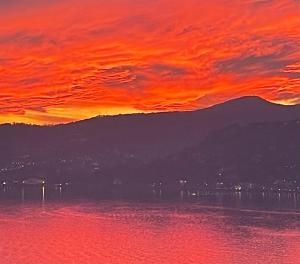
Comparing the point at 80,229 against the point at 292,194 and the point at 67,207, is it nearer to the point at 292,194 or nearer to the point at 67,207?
the point at 67,207

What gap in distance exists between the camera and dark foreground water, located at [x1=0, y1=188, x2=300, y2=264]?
224ft

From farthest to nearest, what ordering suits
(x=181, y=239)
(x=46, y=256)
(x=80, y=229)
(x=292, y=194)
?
(x=292, y=194)
(x=80, y=229)
(x=181, y=239)
(x=46, y=256)

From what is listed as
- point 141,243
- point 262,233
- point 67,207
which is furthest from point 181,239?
point 67,207

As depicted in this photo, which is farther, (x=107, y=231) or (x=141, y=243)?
(x=107, y=231)

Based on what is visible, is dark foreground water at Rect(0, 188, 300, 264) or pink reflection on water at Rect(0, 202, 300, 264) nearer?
pink reflection on water at Rect(0, 202, 300, 264)

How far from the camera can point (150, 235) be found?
87500 millimetres

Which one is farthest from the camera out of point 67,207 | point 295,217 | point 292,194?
point 292,194

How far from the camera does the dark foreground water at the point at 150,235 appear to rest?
224ft

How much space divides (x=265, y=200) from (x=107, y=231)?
72806 mm

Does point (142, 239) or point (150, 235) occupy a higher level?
point (150, 235)

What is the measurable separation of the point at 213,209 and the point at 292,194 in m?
56.5

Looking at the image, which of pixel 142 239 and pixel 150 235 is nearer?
pixel 142 239

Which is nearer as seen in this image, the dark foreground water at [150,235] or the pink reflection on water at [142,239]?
the pink reflection on water at [142,239]

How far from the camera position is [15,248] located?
2886 inches
